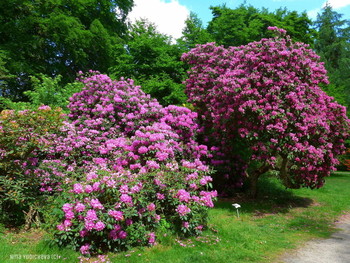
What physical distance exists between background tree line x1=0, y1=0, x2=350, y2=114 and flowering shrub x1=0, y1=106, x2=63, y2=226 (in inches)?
227

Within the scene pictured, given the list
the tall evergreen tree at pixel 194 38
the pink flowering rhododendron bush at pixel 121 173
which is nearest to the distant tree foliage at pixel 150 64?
the tall evergreen tree at pixel 194 38

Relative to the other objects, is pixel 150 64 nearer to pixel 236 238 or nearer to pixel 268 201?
pixel 268 201

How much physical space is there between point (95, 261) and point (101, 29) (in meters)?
17.2

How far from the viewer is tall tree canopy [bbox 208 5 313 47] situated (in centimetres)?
1998

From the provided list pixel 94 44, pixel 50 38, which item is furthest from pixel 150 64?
pixel 50 38

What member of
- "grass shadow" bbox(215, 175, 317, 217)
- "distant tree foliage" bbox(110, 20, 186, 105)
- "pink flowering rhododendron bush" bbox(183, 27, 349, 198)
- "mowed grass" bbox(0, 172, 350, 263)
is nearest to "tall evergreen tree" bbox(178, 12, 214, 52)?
"distant tree foliage" bbox(110, 20, 186, 105)

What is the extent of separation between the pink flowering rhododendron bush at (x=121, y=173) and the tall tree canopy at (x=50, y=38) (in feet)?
30.8

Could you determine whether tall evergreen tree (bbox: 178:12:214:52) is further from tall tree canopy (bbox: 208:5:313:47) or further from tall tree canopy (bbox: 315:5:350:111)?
tall tree canopy (bbox: 315:5:350:111)

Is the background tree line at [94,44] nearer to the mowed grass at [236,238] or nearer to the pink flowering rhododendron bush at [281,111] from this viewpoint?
the pink flowering rhododendron bush at [281,111]

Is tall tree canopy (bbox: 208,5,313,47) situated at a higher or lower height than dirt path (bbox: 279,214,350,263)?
higher

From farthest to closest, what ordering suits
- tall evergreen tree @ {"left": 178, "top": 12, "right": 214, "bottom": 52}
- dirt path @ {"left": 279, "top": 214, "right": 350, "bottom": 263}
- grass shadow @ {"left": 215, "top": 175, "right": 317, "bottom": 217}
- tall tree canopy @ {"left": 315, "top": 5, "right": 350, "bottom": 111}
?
tall tree canopy @ {"left": 315, "top": 5, "right": 350, "bottom": 111} → tall evergreen tree @ {"left": 178, "top": 12, "right": 214, "bottom": 52} → grass shadow @ {"left": 215, "top": 175, "right": 317, "bottom": 217} → dirt path @ {"left": 279, "top": 214, "right": 350, "bottom": 263}

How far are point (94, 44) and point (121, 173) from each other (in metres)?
15.5

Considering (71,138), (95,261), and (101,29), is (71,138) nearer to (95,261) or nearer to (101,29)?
(95,261)

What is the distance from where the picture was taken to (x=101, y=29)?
728 inches
